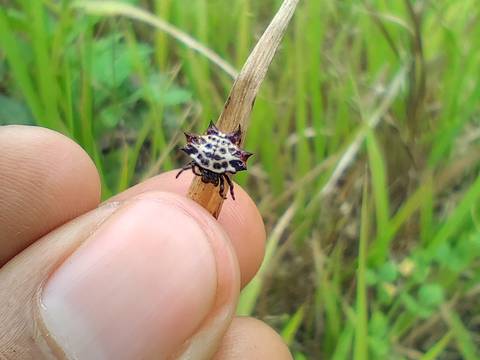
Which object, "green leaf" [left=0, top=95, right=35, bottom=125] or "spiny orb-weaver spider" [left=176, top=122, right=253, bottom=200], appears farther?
"green leaf" [left=0, top=95, right=35, bottom=125]

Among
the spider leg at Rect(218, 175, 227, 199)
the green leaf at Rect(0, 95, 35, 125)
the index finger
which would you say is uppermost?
the spider leg at Rect(218, 175, 227, 199)

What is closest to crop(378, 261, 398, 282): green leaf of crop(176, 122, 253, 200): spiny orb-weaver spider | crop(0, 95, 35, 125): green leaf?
crop(176, 122, 253, 200): spiny orb-weaver spider

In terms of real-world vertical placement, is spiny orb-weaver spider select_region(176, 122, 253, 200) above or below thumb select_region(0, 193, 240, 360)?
above

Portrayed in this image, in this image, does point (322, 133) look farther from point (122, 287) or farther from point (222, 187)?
point (122, 287)

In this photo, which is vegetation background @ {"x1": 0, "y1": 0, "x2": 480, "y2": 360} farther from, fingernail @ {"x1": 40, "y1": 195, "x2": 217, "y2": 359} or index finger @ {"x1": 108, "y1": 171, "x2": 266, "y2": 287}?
fingernail @ {"x1": 40, "y1": 195, "x2": 217, "y2": 359}

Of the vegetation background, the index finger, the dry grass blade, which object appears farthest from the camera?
the vegetation background

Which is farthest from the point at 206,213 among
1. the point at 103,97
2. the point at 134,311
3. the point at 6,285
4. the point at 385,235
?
the point at 103,97

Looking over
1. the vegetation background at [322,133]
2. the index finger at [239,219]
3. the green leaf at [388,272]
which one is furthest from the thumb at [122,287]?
the green leaf at [388,272]
